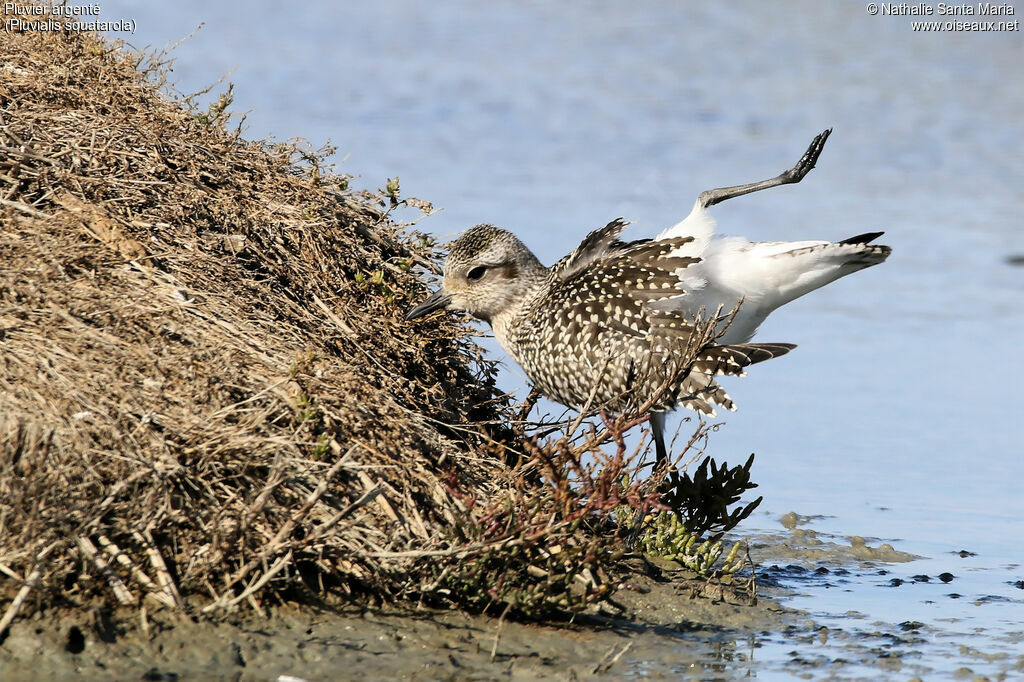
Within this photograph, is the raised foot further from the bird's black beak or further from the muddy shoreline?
the muddy shoreline

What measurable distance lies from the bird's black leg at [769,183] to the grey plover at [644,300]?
0.02m

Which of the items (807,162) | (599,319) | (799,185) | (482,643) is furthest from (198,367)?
(799,185)

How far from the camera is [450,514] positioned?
5.49 m

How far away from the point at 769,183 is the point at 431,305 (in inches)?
82.8

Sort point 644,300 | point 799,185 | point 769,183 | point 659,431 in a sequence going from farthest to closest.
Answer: point 799,185
point 769,183
point 659,431
point 644,300

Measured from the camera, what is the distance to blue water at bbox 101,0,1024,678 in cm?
820

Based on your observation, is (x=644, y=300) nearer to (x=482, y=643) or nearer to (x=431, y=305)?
(x=431, y=305)

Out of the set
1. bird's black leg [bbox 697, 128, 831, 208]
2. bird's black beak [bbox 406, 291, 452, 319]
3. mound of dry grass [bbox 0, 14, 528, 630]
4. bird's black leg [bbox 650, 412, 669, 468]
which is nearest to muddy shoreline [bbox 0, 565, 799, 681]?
mound of dry grass [bbox 0, 14, 528, 630]

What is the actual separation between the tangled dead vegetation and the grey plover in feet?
1.17

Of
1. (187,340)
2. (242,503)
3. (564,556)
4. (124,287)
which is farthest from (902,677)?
(124,287)

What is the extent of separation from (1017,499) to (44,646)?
19.7 feet

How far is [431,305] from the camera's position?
6.57 m

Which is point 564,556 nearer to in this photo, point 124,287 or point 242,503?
point 242,503

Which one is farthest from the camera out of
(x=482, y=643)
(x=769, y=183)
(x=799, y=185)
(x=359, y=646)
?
(x=799, y=185)
